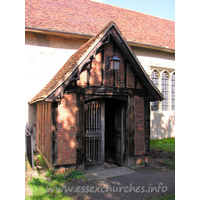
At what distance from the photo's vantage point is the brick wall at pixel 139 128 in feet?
26.3

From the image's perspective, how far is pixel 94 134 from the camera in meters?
7.52

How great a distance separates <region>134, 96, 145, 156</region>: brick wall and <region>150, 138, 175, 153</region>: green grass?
361 centimetres

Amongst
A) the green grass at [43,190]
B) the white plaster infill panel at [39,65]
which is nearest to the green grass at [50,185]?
the green grass at [43,190]

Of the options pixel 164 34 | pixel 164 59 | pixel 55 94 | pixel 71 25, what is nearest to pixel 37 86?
pixel 71 25

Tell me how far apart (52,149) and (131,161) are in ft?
10.5

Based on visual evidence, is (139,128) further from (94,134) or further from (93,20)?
(93,20)

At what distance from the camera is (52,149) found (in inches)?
258

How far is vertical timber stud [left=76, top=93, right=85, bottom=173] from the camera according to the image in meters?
6.90

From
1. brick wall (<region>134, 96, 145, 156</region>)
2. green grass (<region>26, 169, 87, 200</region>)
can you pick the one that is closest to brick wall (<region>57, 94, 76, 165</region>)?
green grass (<region>26, 169, 87, 200</region>)

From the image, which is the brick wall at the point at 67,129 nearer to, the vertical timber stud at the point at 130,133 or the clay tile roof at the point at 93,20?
the vertical timber stud at the point at 130,133

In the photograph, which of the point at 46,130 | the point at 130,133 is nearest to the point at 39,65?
the point at 46,130

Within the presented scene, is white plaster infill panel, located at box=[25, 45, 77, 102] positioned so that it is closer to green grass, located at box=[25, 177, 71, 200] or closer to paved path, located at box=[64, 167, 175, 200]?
green grass, located at box=[25, 177, 71, 200]

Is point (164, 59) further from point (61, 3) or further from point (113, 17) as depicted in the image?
point (61, 3)

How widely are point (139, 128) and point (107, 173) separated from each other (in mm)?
2192
